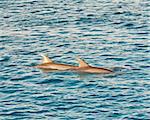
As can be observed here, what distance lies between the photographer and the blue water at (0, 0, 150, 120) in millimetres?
32000

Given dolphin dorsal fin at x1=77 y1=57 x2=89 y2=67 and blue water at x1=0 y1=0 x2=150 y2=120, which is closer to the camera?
blue water at x1=0 y1=0 x2=150 y2=120

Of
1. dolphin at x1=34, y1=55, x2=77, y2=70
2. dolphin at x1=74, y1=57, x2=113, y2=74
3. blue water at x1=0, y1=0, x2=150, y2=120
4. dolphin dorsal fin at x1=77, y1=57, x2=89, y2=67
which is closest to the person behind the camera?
blue water at x1=0, y1=0, x2=150, y2=120

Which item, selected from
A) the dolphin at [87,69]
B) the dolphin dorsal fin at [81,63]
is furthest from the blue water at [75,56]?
the dolphin dorsal fin at [81,63]

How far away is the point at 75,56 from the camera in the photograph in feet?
141

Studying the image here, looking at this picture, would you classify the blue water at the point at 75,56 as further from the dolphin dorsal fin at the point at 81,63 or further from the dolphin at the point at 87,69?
the dolphin dorsal fin at the point at 81,63

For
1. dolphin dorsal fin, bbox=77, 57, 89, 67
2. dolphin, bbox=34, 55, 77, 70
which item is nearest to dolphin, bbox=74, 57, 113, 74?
dolphin dorsal fin, bbox=77, 57, 89, 67

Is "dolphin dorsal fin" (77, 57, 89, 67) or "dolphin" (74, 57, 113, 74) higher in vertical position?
"dolphin dorsal fin" (77, 57, 89, 67)

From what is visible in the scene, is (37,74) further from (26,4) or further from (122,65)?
(26,4)

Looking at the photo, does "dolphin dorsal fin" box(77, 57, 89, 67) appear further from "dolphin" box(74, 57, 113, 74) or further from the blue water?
the blue water

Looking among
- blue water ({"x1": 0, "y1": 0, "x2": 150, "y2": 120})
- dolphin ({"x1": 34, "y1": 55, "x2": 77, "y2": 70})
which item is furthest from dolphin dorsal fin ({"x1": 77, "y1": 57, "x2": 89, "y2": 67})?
blue water ({"x1": 0, "y1": 0, "x2": 150, "y2": 120})

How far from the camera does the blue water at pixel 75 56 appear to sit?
105 feet

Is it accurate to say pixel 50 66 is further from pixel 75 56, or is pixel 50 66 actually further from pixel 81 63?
pixel 75 56

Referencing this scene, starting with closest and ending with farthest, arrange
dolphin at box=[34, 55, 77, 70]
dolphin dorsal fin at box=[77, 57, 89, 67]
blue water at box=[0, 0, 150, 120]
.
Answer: blue water at box=[0, 0, 150, 120]
dolphin dorsal fin at box=[77, 57, 89, 67]
dolphin at box=[34, 55, 77, 70]

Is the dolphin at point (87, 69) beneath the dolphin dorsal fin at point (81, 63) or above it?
beneath
